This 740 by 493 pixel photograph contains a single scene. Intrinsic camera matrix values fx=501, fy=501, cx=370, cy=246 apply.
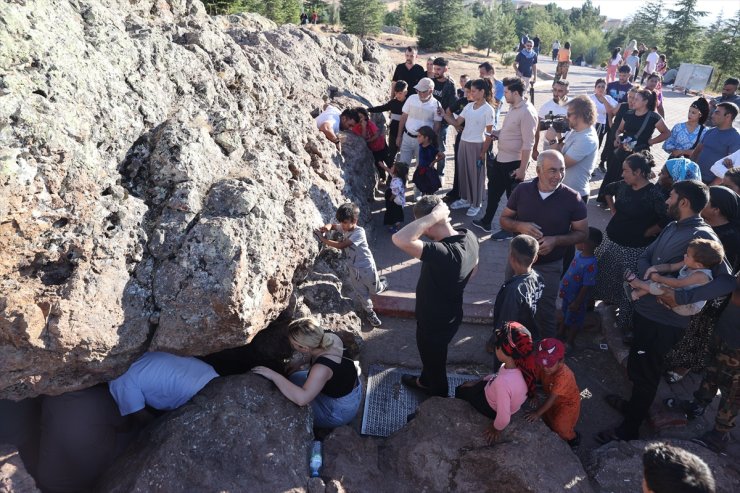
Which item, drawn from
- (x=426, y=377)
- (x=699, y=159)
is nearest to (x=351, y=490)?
A: (x=426, y=377)

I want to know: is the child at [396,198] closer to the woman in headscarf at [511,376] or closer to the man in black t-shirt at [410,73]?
the man in black t-shirt at [410,73]

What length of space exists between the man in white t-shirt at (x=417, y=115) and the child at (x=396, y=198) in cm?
71

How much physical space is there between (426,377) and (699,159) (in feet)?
15.2

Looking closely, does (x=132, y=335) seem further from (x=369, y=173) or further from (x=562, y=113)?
(x=562, y=113)

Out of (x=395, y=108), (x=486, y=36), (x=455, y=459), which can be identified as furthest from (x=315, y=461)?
(x=486, y=36)

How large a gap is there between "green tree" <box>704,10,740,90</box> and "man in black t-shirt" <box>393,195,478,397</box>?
30.9m

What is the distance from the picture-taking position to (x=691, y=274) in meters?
3.65

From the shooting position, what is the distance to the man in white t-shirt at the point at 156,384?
3453 millimetres

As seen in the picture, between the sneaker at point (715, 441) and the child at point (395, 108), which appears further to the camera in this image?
the child at point (395, 108)

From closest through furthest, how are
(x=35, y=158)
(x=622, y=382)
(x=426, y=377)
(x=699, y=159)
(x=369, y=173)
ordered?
(x=35, y=158) < (x=426, y=377) < (x=622, y=382) < (x=699, y=159) < (x=369, y=173)

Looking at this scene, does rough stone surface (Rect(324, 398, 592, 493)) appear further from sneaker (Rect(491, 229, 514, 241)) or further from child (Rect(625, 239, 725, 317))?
sneaker (Rect(491, 229, 514, 241))

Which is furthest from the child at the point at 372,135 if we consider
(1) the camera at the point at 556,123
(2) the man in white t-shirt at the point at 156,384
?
(2) the man in white t-shirt at the point at 156,384

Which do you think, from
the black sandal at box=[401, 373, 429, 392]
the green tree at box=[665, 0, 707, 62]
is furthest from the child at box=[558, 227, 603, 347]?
the green tree at box=[665, 0, 707, 62]

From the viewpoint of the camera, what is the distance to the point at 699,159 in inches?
246
